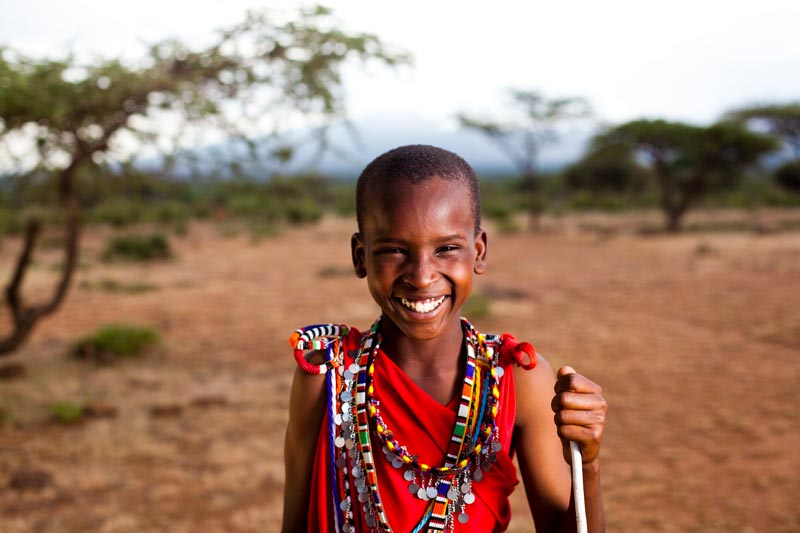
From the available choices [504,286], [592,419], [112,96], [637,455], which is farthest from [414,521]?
[504,286]

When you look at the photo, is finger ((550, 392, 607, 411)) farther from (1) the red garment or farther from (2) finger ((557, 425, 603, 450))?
(1) the red garment

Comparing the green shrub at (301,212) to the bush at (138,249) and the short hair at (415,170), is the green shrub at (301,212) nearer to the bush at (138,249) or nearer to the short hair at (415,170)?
the bush at (138,249)

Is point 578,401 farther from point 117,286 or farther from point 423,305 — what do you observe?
point 117,286

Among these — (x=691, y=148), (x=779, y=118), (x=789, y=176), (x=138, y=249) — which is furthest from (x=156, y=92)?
(x=789, y=176)

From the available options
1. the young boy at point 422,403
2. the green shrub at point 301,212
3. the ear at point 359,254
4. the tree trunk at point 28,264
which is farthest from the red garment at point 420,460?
the green shrub at point 301,212

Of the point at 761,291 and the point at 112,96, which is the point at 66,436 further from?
the point at 761,291

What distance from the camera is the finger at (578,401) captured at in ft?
3.86

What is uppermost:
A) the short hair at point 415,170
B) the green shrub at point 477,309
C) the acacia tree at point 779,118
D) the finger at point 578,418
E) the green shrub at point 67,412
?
the acacia tree at point 779,118

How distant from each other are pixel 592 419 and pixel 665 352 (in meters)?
5.96

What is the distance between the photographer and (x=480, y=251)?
4.76 ft

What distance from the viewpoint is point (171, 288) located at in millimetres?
10922

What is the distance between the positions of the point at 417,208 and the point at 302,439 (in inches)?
22.7

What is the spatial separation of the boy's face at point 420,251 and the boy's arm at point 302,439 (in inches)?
9.1

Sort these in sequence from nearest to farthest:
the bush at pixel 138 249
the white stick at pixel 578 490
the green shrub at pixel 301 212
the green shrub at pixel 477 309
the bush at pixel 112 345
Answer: the white stick at pixel 578 490 < the bush at pixel 112 345 < the green shrub at pixel 477 309 < the bush at pixel 138 249 < the green shrub at pixel 301 212
